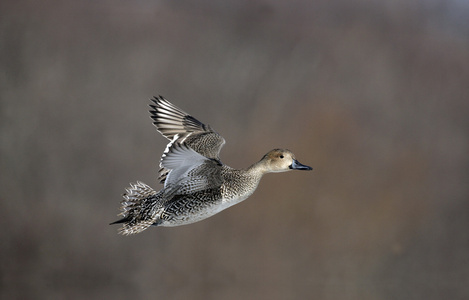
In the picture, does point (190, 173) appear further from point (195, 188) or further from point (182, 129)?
point (182, 129)

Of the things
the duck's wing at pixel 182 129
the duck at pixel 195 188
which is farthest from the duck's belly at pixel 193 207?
the duck's wing at pixel 182 129

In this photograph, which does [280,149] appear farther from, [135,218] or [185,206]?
[135,218]

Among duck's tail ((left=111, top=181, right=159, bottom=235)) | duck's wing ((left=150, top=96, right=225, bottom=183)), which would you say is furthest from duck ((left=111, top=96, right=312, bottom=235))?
duck's wing ((left=150, top=96, right=225, bottom=183))

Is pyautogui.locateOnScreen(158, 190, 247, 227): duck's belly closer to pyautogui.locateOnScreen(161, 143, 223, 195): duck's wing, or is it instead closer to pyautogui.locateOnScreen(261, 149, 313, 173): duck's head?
pyautogui.locateOnScreen(161, 143, 223, 195): duck's wing

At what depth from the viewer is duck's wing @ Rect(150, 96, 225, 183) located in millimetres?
2436

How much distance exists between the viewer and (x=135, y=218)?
88.1 inches

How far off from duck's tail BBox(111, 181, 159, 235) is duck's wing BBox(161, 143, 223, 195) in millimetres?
112

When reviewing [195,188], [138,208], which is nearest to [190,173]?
[195,188]

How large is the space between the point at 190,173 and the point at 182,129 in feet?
1.49

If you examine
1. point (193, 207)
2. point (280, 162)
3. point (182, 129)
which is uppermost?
point (182, 129)

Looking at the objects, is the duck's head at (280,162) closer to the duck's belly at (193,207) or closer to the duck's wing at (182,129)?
the duck's belly at (193,207)

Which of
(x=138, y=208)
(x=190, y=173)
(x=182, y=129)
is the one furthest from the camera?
(x=182, y=129)

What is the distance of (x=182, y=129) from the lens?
8.27 ft

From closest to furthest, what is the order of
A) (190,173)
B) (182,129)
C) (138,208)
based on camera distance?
(190,173)
(138,208)
(182,129)
